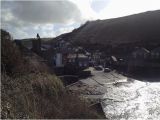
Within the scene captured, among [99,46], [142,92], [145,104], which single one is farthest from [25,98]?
[99,46]

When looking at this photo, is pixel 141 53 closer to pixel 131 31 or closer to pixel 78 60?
pixel 78 60

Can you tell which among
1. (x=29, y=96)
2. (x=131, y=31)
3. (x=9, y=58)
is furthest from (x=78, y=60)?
(x=29, y=96)

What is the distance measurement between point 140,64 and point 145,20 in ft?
124

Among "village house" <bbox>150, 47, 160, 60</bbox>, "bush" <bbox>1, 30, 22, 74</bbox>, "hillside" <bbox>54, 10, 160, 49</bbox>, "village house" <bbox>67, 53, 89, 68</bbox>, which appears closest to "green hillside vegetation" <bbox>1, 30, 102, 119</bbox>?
"bush" <bbox>1, 30, 22, 74</bbox>

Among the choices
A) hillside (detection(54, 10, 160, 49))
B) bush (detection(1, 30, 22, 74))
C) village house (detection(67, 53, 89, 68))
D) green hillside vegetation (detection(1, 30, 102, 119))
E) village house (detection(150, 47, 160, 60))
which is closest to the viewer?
green hillside vegetation (detection(1, 30, 102, 119))

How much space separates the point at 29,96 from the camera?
7.02 metres

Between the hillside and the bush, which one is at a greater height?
the hillside

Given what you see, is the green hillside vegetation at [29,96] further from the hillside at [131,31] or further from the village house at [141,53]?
the hillside at [131,31]

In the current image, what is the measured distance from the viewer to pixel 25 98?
6562 millimetres

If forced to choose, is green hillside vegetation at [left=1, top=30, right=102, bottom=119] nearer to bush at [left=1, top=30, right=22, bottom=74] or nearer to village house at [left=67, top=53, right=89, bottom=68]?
bush at [left=1, top=30, right=22, bottom=74]

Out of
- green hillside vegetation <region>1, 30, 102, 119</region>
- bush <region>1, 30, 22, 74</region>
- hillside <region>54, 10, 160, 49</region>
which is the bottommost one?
green hillside vegetation <region>1, 30, 102, 119</region>

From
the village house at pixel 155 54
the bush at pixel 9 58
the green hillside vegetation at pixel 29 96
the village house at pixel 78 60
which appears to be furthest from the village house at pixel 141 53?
the bush at pixel 9 58

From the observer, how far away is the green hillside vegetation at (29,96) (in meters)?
5.92

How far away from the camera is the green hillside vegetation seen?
592cm
